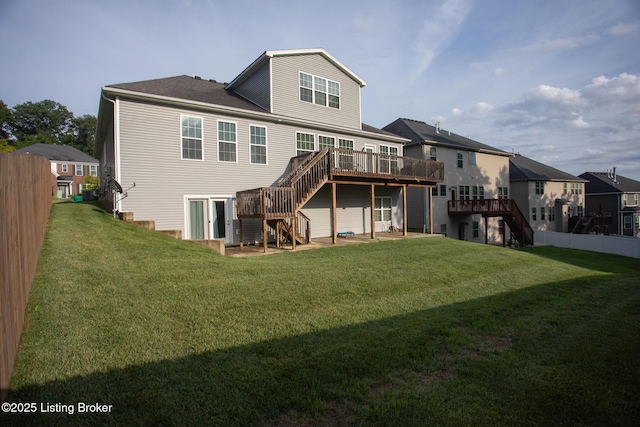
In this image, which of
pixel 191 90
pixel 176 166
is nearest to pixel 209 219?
pixel 176 166

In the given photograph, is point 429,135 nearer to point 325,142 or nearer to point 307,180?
point 325,142

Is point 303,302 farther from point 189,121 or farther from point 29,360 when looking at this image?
point 189,121

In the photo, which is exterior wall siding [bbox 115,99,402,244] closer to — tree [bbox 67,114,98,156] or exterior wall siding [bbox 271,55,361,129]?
exterior wall siding [bbox 271,55,361,129]

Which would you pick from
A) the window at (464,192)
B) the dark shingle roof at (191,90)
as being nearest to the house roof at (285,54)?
the dark shingle roof at (191,90)

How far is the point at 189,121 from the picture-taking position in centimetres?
1246

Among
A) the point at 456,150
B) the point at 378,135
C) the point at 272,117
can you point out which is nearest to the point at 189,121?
the point at 272,117

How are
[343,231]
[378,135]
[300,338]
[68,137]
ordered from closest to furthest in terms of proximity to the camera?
1. [300,338]
2. [343,231]
3. [378,135]
4. [68,137]

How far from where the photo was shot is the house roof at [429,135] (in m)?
23.9

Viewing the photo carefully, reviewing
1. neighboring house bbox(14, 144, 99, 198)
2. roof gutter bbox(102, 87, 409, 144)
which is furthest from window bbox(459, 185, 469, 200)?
neighboring house bbox(14, 144, 99, 198)

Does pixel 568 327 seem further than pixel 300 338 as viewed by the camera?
Yes

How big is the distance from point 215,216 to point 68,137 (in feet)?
256

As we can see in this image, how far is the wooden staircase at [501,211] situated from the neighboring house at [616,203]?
17957mm

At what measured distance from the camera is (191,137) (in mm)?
12492

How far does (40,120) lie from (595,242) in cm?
9401
